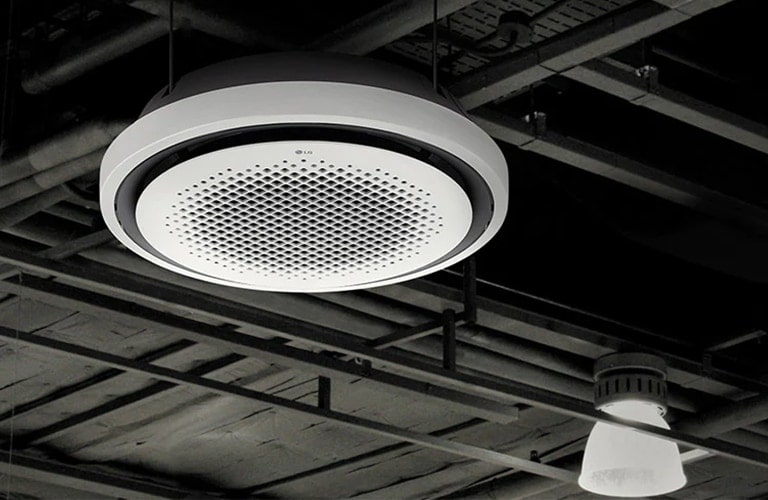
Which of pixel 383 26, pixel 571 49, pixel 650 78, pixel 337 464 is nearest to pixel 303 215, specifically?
pixel 383 26

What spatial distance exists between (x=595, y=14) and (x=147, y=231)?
862mm

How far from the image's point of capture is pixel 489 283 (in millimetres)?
3262

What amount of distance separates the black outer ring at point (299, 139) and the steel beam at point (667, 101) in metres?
0.50

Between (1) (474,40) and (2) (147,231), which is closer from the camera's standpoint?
(2) (147,231)

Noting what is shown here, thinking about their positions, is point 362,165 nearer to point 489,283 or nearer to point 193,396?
point 489,283

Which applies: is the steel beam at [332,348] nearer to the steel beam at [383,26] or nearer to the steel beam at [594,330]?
the steel beam at [594,330]

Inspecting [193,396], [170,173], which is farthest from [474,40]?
[193,396]

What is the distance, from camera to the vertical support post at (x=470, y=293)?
10.3ft

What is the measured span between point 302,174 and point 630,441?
175 centimetres

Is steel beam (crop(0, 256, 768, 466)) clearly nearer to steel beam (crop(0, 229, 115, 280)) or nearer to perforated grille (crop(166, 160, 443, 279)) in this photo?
steel beam (crop(0, 229, 115, 280))

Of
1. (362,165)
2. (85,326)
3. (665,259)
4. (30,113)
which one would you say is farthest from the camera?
(85,326)

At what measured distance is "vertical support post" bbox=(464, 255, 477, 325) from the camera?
3135 mm

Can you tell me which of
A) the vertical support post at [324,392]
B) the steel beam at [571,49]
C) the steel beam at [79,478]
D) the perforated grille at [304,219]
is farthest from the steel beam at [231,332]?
the steel beam at [79,478]

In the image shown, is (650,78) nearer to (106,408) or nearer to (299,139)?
(299,139)
